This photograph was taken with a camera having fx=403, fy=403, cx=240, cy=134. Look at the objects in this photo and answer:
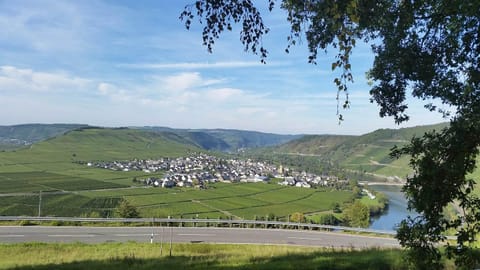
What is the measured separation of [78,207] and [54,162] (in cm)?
9901

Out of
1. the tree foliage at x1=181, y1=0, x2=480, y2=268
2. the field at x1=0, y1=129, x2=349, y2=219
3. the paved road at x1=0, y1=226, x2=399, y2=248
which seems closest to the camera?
the tree foliage at x1=181, y1=0, x2=480, y2=268

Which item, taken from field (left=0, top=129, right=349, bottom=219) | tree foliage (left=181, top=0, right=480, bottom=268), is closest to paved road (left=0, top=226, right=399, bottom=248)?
tree foliage (left=181, top=0, right=480, bottom=268)

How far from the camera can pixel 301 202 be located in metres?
115

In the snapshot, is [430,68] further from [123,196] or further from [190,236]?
[123,196]

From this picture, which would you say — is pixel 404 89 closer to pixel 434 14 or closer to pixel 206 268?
pixel 434 14

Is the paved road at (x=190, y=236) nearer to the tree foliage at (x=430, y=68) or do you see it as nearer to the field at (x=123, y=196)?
the tree foliage at (x=430, y=68)

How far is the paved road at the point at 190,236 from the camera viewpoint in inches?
998

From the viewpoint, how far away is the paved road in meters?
25.3

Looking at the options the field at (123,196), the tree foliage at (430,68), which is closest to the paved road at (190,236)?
the tree foliage at (430,68)

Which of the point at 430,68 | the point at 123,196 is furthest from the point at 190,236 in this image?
the point at 123,196

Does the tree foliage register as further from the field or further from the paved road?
the field

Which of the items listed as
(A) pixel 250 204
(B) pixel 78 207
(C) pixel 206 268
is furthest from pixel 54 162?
(C) pixel 206 268

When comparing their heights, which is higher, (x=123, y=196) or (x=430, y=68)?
(x=430, y=68)

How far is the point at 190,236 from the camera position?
2772cm
